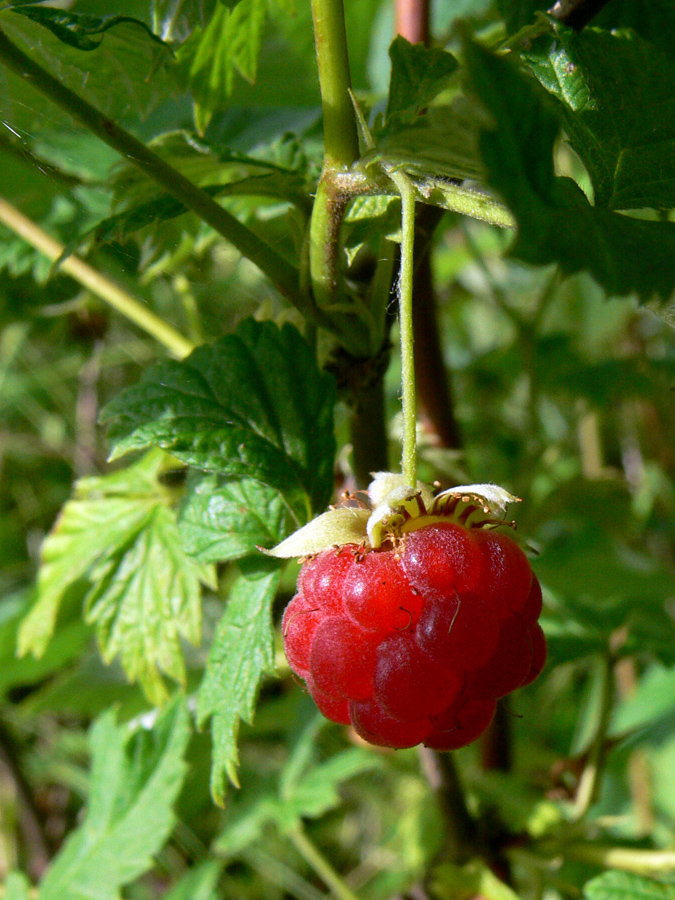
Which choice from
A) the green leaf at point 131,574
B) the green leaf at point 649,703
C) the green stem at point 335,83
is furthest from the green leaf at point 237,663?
Answer: the green leaf at point 649,703

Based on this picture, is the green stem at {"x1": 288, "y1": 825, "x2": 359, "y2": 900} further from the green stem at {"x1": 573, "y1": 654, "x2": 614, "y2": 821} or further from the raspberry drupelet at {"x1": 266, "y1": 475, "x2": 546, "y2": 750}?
the raspberry drupelet at {"x1": 266, "y1": 475, "x2": 546, "y2": 750}

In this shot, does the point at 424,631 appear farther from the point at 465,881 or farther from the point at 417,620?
the point at 465,881

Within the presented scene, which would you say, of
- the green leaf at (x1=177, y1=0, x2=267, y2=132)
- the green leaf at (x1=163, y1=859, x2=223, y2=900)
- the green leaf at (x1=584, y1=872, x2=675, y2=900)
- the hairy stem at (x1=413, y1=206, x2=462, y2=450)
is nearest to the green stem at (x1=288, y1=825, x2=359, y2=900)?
the green leaf at (x1=163, y1=859, x2=223, y2=900)

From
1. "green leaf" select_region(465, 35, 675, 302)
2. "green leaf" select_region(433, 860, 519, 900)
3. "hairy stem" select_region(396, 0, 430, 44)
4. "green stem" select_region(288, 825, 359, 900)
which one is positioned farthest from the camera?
"green stem" select_region(288, 825, 359, 900)

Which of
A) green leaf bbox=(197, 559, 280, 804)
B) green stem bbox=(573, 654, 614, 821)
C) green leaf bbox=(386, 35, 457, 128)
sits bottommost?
green stem bbox=(573, 654, 614, 821)

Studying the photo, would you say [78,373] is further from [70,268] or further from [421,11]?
[421,11]

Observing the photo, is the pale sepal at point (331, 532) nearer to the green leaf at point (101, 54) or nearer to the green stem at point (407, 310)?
the green stem at point (407, 310)

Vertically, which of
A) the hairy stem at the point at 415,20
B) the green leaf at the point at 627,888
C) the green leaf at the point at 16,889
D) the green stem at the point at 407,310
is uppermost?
the hairy stem at the point at 415,20

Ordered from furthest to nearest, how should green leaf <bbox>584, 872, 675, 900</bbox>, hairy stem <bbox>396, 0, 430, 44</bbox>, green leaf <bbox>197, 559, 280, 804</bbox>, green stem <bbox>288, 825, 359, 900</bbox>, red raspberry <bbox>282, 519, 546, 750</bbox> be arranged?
green stem <bbox>288, 825, 359, 900</bbox> < hairy stem <bbox>396, 0, 430, 44</bbox> < green leaf <bbox>584, 872, 675, 900</bbox> < green leaf <bbox>197, 559, 280, 804</bbox> < red raspberry <bbox>282, 519, 546, 750</bbox>
